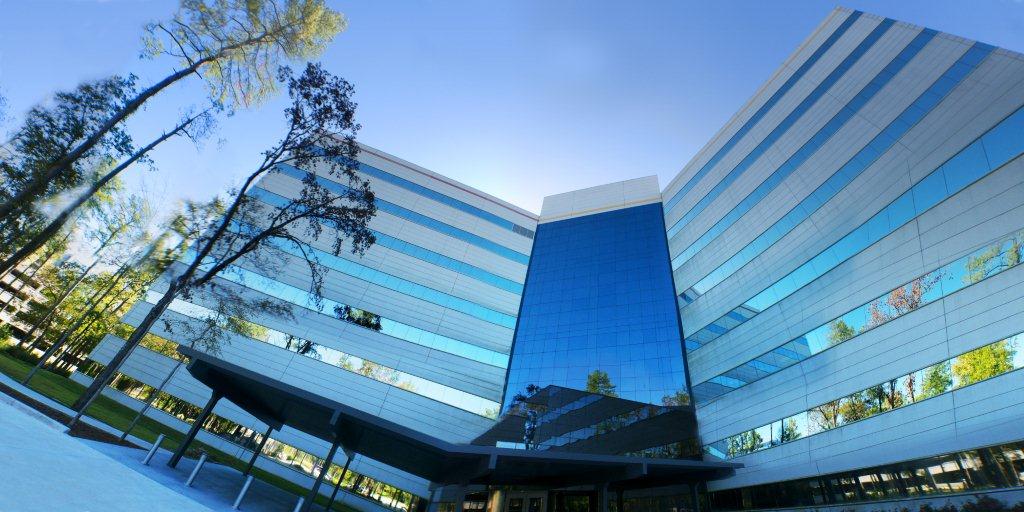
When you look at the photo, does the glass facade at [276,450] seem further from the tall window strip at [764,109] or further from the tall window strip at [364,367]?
the tall window strip at [764,109]

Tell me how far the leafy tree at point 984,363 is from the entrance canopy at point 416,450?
8.82m

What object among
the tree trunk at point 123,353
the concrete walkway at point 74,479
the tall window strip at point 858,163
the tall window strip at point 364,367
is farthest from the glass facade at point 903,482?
the tree trunk at point 123,353

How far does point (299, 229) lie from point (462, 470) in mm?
27613

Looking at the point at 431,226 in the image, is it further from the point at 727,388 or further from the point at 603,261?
the point at 727,388

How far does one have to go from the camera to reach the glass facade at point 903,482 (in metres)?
10.6

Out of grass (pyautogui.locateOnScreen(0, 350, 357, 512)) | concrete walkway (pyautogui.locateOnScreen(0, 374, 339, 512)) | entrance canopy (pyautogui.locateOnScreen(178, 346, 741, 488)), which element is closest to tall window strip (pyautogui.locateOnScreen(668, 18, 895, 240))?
entrance canopy (pyautogui.locateOnScreen(178, 346, 741, 488))

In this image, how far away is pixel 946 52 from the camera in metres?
17.3

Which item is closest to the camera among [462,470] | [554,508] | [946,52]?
[462,470]

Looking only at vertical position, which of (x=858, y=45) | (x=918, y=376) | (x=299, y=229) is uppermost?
(x=858, y=45)

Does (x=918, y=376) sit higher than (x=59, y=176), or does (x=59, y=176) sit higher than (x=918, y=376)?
(x=59, y=176)

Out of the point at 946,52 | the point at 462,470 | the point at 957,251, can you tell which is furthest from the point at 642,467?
the point at 946,52

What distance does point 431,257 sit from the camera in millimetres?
34000

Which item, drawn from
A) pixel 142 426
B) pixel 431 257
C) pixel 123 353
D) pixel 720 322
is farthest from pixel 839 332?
pixel 142 426

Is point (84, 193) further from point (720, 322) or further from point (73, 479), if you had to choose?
point (720, 322)
